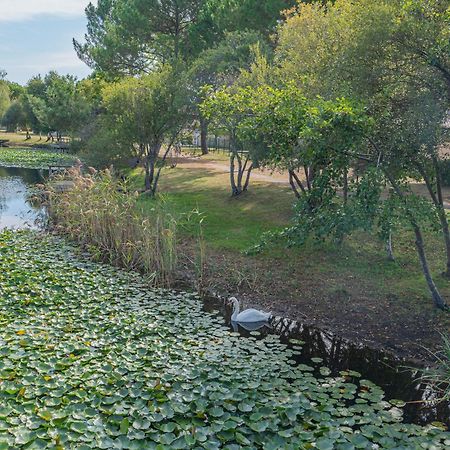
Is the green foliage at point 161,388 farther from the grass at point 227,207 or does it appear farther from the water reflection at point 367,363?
the grass at point 227,207

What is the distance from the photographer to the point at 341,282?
9539 millimetres

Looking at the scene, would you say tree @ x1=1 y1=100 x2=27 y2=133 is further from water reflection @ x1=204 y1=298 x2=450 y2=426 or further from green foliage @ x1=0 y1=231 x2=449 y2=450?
water reflection @ x1=204 y1=298 x2=450 y2=426

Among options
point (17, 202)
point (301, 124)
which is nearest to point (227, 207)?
point (17, 202)

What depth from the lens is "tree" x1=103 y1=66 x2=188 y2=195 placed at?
16969mm

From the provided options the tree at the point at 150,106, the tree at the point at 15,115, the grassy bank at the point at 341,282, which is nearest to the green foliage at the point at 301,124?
the grassy bank at the point at 341,282

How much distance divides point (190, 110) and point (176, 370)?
1309 centimetres

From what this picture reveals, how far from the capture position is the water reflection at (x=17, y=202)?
1490 centimetres

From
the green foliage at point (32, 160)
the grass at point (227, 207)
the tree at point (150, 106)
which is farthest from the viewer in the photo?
the green foliage at point (32, 160)

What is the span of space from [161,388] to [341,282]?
4953 mm

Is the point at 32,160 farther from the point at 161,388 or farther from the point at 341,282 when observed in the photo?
the point at 161,388

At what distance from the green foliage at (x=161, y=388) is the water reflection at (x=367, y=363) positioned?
10.1 inches

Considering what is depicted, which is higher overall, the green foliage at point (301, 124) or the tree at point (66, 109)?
the tree at point (66, 109)

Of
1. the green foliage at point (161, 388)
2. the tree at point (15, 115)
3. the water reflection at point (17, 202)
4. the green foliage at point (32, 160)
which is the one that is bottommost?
the green foliage at point (161, 388)

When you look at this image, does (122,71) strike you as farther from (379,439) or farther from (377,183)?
(379,439)
